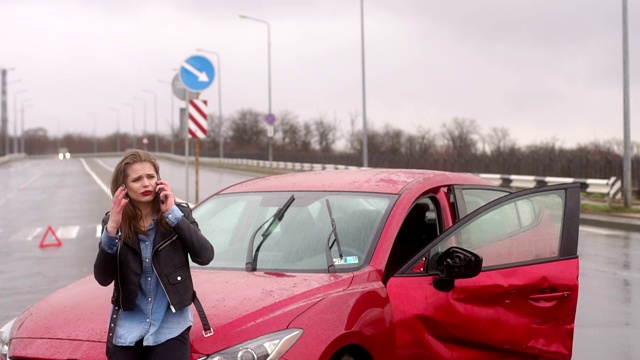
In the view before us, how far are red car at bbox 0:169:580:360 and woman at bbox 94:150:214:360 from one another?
173mm

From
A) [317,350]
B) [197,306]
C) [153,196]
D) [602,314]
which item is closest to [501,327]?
[317,350]

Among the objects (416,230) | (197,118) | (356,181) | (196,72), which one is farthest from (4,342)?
(197,118)

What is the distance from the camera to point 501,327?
4660mm

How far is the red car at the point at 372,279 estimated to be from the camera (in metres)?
3.78

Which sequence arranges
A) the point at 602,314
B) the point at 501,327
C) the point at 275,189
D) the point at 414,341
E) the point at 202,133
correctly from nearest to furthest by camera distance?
the point at 414,341
the point at 501,327
the point at 275,189
the point at 602,314
the point at 202,133

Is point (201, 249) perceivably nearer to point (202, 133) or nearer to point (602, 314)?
point (602, 314)

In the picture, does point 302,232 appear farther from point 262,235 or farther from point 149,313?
point 149,313

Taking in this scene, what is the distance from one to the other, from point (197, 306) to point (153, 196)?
497mm

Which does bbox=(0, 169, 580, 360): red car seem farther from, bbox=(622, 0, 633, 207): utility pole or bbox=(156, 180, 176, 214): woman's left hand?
bbox=(622, 0, 633, 207): utility pole

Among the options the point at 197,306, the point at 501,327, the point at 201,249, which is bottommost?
the point at 501,327

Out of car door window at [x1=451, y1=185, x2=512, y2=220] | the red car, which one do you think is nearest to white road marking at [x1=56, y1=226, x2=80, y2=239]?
the red car

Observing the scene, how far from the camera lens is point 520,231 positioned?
4902 mm

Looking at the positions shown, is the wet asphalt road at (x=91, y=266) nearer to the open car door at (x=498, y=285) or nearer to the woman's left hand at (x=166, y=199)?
the open car door at (x=498, y=285)

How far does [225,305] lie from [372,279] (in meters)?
0.81
